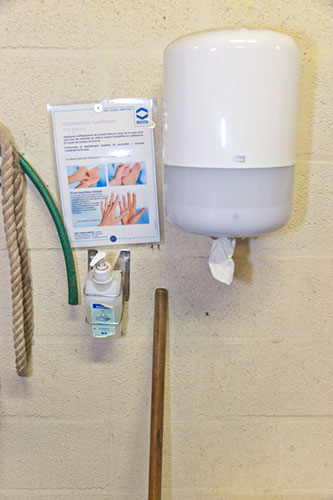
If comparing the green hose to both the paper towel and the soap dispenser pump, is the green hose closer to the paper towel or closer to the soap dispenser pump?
the soap dispenser pump

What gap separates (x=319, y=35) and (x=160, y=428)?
86cm

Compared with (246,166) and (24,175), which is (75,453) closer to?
(24,175)

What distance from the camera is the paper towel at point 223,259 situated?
2.73 feet

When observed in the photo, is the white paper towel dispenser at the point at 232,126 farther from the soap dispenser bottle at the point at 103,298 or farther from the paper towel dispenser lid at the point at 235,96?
the soap dispenser bottle at the point at 103,298

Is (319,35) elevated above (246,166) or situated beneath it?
elevated above

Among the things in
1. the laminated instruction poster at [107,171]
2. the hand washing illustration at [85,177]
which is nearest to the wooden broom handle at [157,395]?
the laminated instruction poster at [107,171]

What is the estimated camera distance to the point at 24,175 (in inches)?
36.8

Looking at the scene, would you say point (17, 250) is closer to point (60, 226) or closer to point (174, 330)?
point (60, 226)

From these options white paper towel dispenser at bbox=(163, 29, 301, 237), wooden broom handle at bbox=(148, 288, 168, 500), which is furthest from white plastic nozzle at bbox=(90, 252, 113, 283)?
white paper towel dispenser at bbox=(163, 29, 301, 237)

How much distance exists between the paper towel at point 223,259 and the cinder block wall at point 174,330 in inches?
5.1

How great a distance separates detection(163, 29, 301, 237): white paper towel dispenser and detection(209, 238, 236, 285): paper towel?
100mm

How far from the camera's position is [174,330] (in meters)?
1.00

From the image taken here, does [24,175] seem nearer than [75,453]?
Yes

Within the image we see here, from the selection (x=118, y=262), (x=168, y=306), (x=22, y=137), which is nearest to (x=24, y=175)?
(x=22, y=137)
